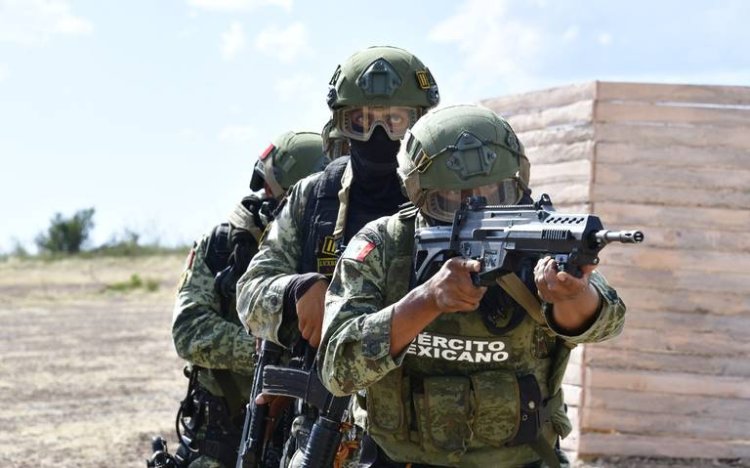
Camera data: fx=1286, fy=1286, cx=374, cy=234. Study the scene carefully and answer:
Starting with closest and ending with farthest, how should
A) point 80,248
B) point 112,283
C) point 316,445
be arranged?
1. point 316,445
2. point 112,283
3. point 80,248

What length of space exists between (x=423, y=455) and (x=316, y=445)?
Result: 627 millimetres

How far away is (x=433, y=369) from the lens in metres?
3.72

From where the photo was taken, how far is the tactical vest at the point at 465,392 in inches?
143

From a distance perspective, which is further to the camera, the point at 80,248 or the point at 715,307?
the point at 80,248

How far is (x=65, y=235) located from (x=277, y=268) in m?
39.3

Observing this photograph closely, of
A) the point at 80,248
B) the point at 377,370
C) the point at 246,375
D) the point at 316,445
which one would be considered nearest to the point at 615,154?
the point at 246,375

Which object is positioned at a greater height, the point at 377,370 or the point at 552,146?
the point at 552,146

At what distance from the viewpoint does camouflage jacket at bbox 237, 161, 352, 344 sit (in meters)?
4.62

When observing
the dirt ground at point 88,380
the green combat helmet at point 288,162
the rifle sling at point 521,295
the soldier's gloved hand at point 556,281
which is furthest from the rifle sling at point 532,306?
the dirt ground at point 88,380

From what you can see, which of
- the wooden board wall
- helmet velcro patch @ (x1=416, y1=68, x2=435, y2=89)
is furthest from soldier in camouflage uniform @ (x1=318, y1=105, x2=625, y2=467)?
the wooden board wall

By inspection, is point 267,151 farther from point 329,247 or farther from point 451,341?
point 451,341

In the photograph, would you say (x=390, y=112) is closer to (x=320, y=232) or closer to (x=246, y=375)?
(x=320, y=232)

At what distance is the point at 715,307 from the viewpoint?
8.20 meters

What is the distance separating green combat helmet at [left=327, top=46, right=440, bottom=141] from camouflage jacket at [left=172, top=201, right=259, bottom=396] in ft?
3.60
